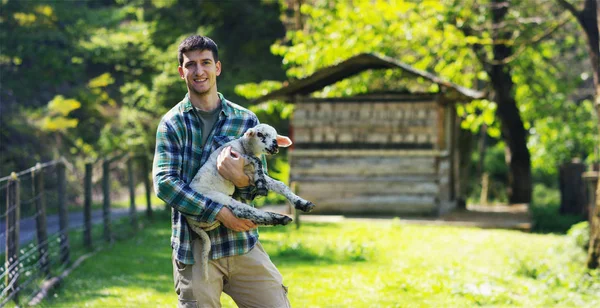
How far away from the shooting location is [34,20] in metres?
24.9

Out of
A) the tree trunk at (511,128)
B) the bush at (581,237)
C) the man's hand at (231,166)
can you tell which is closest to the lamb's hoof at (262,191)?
the man's hand at (231,166)

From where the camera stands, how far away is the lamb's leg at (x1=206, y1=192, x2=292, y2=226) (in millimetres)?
4844

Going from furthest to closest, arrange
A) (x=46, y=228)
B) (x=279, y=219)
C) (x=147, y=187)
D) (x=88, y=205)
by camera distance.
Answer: (x=147, y=187), (x=88, y=205), (x=46, y=228), (x=279, y=219)

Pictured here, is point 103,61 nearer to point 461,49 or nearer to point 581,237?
point 461,49

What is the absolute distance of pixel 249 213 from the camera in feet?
16.1

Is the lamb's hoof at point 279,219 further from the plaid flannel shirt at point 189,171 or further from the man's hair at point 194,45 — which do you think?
the man's hair at point 194,45

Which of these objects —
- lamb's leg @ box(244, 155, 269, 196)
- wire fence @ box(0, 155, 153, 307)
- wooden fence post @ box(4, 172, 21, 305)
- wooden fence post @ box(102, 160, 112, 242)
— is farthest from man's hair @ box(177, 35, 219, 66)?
wooden fence post @ box(102, 160, 112, 242)

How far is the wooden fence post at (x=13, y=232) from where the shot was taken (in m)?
9.23

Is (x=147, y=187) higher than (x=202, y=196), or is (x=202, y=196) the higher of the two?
(x=202, y=196)

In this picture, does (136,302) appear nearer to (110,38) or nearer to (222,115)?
(222,115)

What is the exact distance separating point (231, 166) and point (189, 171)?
13.0 inches

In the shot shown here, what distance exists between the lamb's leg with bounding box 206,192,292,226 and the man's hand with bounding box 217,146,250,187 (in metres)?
0.12

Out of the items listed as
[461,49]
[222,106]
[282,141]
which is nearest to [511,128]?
[461,49]

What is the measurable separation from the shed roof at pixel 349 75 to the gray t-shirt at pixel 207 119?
45.2 ft
